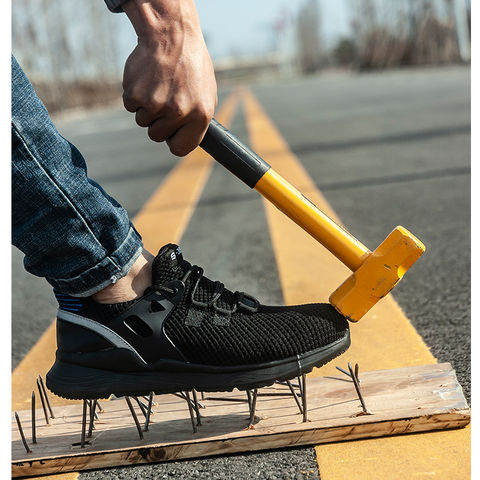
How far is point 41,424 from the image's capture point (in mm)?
1553

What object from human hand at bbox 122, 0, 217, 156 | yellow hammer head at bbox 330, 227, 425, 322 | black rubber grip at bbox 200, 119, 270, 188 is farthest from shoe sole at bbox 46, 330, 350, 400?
human hand at bbox 122, 0, 217, 156

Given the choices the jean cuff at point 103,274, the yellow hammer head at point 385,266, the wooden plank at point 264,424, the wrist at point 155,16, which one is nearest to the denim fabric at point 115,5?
the wrist at point 155,16

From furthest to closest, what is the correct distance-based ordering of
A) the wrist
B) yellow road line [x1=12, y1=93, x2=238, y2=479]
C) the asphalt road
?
yellow road line [x1=12, y1=93, x2=238, y2=479] → the asphalt road → the wrist

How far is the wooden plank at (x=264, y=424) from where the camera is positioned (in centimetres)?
135

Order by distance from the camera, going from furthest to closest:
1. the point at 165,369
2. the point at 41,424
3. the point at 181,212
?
the point at 181,212 < the point at 41,424 < the point at 165,369

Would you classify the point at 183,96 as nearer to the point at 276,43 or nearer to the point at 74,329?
the point at 74,329

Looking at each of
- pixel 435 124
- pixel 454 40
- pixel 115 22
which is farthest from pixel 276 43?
pixel 435 124

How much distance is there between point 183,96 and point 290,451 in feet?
2.38

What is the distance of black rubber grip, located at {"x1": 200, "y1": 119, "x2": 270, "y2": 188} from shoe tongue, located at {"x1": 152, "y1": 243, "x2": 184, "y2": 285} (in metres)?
0.23

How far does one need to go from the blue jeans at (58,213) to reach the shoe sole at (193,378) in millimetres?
199

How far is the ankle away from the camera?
1430 millimetres

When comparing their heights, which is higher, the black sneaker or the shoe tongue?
the shoe tongue

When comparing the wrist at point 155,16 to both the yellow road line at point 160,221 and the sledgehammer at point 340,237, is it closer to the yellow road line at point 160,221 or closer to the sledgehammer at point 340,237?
the sledgehammer at point 340,237

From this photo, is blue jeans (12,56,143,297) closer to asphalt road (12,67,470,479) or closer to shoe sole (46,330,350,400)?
shoe sole (46,330,350,400)
